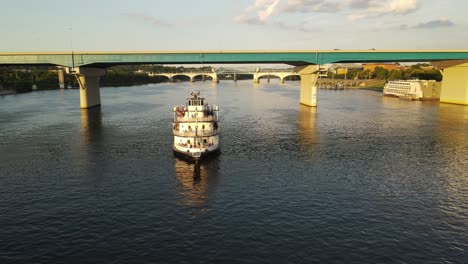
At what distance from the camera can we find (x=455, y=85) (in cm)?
12900

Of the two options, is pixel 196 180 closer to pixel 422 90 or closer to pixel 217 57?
pixel 217 57

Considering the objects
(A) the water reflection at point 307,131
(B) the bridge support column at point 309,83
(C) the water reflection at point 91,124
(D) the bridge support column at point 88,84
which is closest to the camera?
(A) the water reflection at point 307,131

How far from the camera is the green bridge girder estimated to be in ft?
337

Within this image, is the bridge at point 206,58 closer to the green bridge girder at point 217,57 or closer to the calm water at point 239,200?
the green bridge girder at point 217,57

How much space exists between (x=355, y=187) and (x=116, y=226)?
2604 centimetres

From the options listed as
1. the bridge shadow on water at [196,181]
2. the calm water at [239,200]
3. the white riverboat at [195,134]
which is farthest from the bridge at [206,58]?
the bridge shadow on water at [196,181]

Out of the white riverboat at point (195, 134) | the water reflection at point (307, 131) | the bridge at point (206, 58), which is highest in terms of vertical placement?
the bridge at point (206, 58)

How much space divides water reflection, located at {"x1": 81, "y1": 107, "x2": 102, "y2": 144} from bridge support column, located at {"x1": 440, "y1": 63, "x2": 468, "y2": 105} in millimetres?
119208

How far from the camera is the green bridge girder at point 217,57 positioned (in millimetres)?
102625

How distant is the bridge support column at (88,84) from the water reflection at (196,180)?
7053 centimetres

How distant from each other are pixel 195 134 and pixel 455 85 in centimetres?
11864

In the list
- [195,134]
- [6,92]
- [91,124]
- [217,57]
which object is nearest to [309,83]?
[217,57]

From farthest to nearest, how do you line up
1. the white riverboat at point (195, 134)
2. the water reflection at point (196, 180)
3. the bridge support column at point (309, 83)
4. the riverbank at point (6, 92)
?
the riverbank at point (6, 92) < the bridge support column at point (309, 83) < the white riverboat at point (195, 134) < the water reflection at point (196, 180)

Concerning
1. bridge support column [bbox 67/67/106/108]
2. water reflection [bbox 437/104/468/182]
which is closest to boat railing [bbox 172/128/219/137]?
water reflection [bbox 437/104/468/182]
